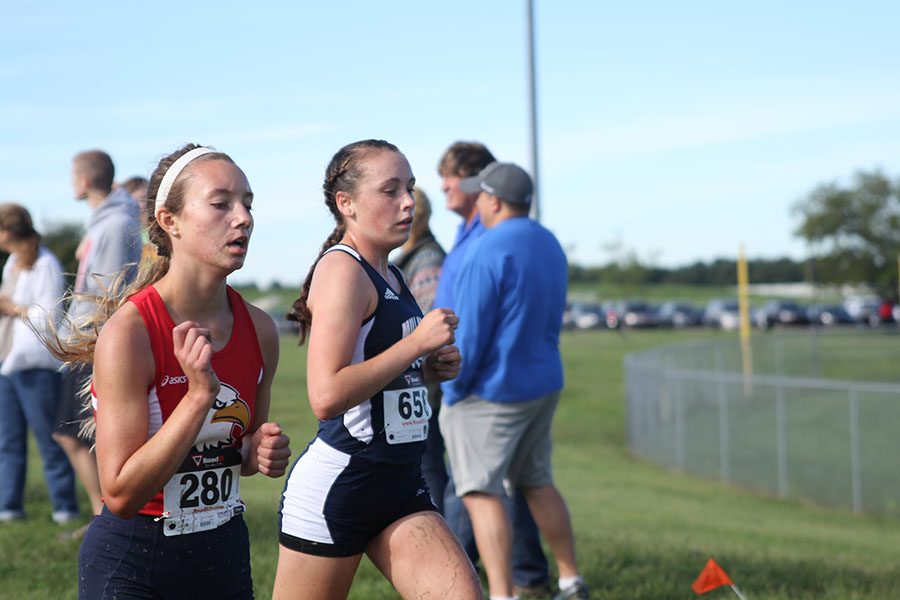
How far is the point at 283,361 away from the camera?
4278cm

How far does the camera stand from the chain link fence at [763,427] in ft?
57.9

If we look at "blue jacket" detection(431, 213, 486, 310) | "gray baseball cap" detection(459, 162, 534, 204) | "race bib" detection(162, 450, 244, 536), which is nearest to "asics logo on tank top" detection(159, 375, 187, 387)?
"race bib" detection(162, 450, 244, 536)

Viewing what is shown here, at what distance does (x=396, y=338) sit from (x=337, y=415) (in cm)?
33

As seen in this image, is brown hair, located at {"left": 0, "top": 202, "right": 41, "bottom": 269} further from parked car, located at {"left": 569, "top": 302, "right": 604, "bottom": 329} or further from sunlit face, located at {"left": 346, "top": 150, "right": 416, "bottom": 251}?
parked car, located at {"left": 569, "top": 302, "right": 604, "bottom": 329}

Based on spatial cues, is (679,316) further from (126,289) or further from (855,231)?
(126,289)

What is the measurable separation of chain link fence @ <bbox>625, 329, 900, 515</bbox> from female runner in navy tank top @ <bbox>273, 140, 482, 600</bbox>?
474 inches

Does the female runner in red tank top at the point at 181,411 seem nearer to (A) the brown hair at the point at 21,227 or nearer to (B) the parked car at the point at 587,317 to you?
(A) the brown hair at the point at 21,227

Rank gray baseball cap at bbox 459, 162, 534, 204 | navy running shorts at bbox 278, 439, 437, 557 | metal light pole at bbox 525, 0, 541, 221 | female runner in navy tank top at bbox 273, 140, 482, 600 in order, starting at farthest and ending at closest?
metal light pole at bbox 525, 0, 541, 221, gray baseball cap at bbox 459, 162, 534, 204, navy running shorts at bbox 278, 439, 437, 557, female runner in navy tank top at bbox 273, 140, 482, 600

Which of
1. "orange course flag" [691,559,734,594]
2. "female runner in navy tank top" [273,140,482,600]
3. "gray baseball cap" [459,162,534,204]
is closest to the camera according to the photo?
"female runner in navy tank top" [273,140,482,600]

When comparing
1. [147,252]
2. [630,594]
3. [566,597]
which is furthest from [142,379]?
[630,594]

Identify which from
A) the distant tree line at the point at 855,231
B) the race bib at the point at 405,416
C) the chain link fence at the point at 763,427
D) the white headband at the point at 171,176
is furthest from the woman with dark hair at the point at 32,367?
the distant tree line at the point at 855,231

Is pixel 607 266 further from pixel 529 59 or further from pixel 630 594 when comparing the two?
pixel 630 594

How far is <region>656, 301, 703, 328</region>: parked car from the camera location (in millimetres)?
77581

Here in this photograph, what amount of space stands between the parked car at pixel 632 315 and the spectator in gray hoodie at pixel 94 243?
68.6 meters
